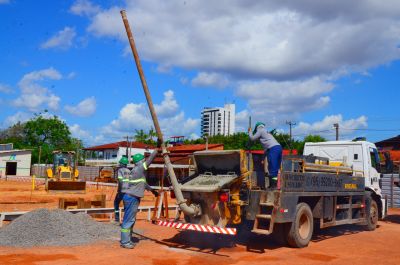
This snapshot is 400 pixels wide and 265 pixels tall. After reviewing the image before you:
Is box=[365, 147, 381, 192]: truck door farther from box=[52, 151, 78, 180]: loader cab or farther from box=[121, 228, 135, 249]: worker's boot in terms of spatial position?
box=[52, 151, 78, 180]: loader cab

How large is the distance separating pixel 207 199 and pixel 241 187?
79 centimetres

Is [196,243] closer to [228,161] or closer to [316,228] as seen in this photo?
[228,161]

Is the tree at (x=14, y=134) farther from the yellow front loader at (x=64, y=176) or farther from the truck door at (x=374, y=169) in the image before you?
the truck door at (x=374, y=169)

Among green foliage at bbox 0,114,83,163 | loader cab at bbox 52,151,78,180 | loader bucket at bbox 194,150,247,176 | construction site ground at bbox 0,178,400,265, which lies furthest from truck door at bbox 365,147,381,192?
green foliage at bbox 0,114,83,163

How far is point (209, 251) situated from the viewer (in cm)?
922

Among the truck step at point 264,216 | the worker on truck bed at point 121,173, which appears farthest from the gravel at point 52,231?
the truck step at point 264,216

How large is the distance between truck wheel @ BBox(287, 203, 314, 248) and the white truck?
3.49 meters

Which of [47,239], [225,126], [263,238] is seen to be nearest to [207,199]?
[263,238]

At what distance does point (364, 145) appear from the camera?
13383 millimetres

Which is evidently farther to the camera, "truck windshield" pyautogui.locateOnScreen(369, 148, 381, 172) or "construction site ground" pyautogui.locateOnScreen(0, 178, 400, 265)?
"truck windshield" pyautogui.locateOnScreen(369, 148, 381, 172)

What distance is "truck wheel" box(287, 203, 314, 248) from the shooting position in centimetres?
961

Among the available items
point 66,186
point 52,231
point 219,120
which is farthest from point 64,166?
point 219,120

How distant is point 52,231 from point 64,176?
21.7m

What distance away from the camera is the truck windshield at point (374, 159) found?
537 inches
